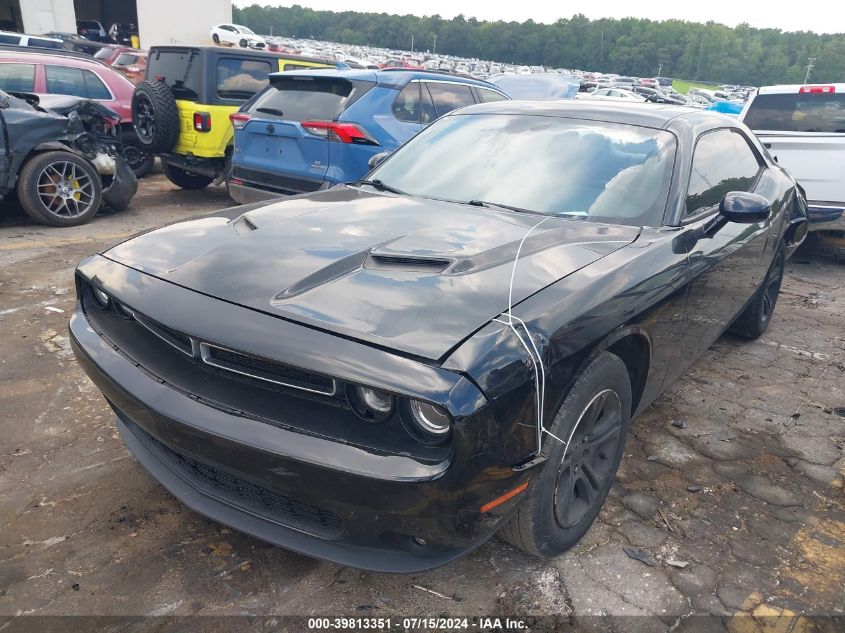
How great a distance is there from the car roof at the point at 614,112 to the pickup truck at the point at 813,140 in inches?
138

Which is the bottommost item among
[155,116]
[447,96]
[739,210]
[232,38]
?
[155,116]

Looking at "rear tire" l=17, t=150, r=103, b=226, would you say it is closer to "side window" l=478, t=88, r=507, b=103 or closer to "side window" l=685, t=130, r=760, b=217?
"side window" l=478, t=88, r=507, b=103

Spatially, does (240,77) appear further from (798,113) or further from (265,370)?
(265,370)

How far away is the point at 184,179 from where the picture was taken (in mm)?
9109

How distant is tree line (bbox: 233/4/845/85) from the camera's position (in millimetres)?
91756

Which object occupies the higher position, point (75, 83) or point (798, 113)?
point (798, 113)

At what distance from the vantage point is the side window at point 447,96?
22.3 ft

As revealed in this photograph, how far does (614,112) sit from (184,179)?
7305mm

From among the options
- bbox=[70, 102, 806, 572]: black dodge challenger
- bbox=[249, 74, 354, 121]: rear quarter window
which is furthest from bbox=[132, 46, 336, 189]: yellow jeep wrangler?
bbox=[70, 102, 806, 572]: black dodge challenger

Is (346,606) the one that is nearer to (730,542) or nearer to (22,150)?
(730,542)

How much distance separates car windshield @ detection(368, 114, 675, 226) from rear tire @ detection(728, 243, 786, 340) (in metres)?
1.85

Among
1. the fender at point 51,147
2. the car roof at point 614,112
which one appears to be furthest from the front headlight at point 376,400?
the fender at point 51,147

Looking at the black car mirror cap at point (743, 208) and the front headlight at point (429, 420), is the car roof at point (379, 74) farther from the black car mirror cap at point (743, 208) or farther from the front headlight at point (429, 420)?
the front headlight at point (429, 420)

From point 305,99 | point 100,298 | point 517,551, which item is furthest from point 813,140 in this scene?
point 100,298
